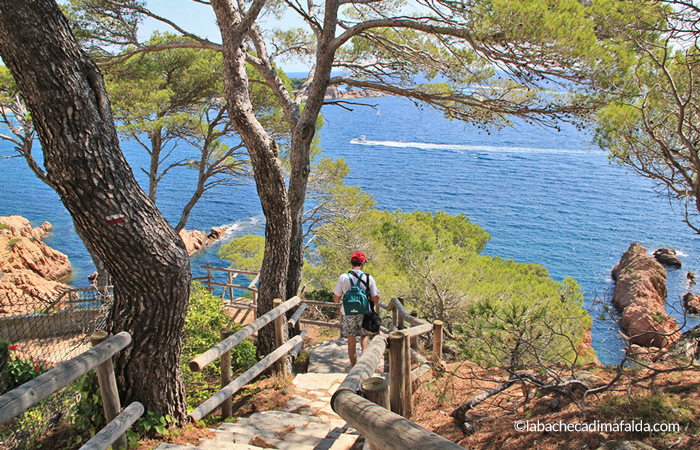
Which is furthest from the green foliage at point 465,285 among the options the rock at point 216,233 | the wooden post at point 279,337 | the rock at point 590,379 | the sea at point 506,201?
the rock at point 216,233

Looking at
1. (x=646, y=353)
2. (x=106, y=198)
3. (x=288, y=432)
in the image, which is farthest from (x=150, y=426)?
(x=646, y=353)

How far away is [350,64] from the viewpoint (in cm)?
704

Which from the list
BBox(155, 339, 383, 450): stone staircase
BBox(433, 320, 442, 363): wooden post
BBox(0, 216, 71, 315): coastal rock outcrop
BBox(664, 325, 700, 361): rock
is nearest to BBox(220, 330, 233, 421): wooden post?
BBox(155, 339, 383, 450): stone staircase

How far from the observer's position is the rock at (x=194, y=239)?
28516mm

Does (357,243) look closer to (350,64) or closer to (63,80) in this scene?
(350,64)

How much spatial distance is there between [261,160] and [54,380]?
10.2 feet

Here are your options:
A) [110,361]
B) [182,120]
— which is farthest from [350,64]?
[182,120]

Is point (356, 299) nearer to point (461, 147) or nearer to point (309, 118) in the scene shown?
point (309, 118)

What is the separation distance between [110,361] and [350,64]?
5690 millimetres

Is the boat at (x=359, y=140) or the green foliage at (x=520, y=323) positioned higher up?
the boat at (x=359, y=140)

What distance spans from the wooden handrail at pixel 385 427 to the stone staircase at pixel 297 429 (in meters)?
1.11

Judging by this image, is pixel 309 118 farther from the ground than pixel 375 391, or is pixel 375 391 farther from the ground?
pixel 309 118

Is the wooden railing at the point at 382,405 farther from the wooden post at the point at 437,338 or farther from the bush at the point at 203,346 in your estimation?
the bush at the point at 203,346

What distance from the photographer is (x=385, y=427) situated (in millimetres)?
1753
